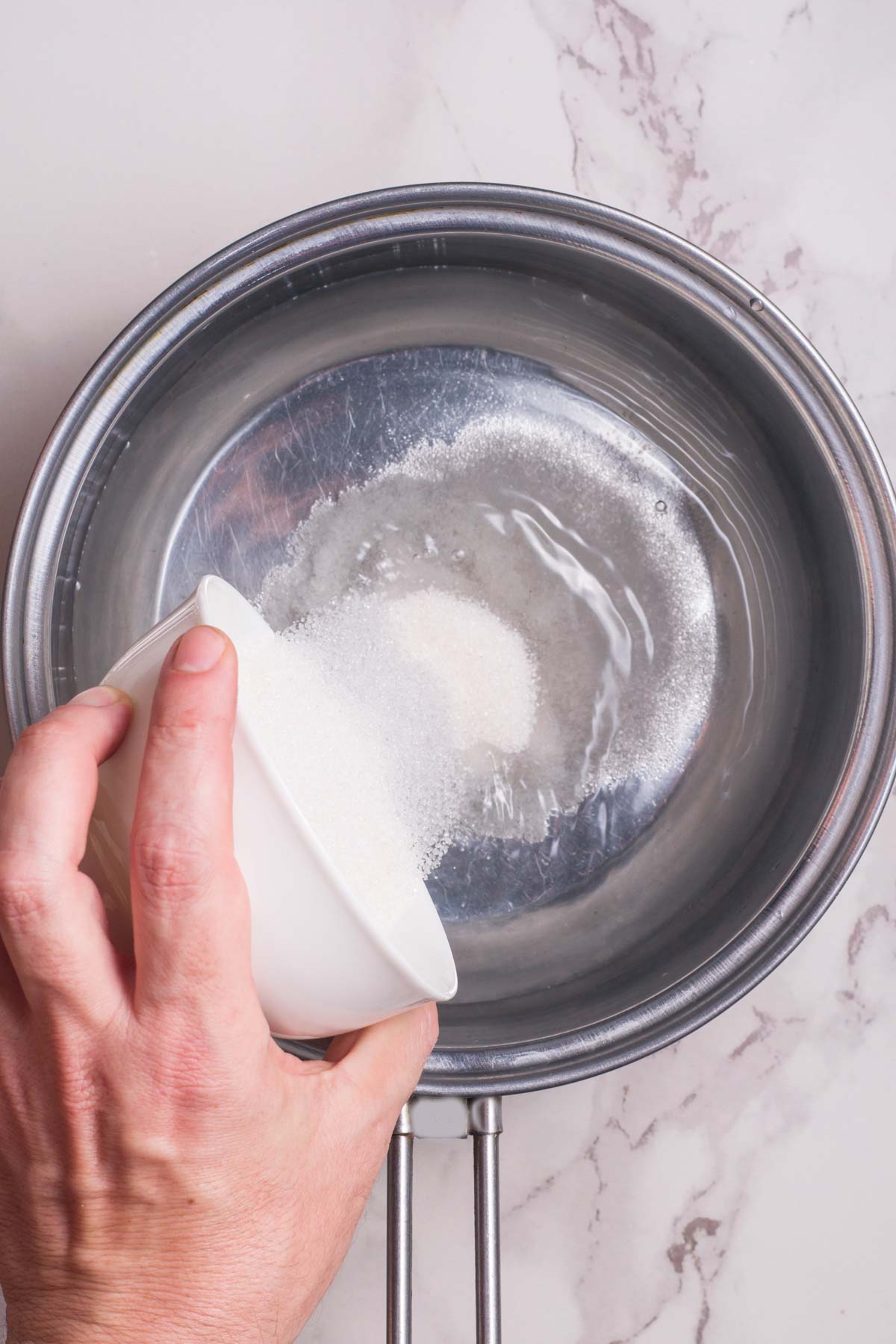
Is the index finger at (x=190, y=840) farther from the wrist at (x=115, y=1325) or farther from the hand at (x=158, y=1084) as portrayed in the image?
the wrist at (x=115, y=1325)

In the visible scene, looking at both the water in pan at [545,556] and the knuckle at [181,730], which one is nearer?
the knuckle at [181,730]

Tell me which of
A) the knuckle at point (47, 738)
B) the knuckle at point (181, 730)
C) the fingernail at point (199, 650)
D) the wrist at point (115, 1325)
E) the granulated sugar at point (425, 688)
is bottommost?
the wrist at point (115, 1325)

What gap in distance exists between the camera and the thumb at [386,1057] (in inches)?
13.4

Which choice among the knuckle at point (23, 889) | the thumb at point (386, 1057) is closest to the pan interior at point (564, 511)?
the thumb at point (386, 1057)

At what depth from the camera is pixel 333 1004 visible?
0.96ft

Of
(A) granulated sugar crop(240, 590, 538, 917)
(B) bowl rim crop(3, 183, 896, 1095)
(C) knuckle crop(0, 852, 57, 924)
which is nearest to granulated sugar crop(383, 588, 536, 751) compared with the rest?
(A) granulated sugar crop(240, 590, 538, 917)

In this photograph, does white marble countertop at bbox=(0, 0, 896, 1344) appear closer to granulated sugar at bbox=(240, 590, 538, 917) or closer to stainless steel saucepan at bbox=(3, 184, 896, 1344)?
stainless steel saucepan at bbox=(3, 184, 896, 1344)

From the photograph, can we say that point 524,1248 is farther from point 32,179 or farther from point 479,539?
point 32,179

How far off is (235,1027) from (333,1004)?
31mm

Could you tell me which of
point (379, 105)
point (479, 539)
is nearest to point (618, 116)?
point (379, 105)

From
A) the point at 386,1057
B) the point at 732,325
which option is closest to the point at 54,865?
the point at 386,1057

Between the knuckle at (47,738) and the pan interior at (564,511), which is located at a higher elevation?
the pan interior at (564,511)

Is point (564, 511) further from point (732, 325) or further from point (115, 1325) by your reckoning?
point (115, 1325)

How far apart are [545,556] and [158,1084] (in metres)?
0.33
